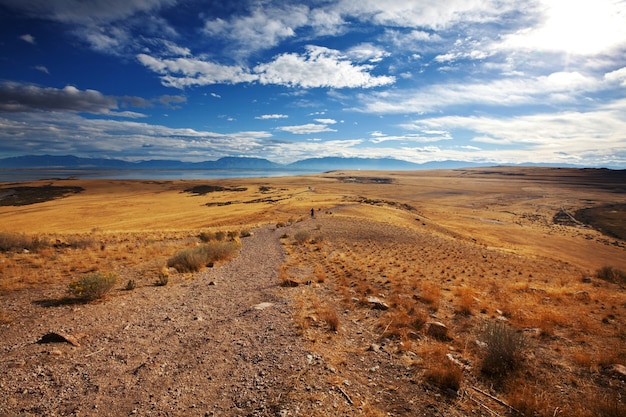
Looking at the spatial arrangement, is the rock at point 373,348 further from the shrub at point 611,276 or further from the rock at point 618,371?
the shrub at point 611,276

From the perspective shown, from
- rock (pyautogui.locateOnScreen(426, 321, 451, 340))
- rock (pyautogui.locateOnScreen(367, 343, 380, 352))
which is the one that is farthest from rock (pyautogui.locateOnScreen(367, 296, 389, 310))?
rock (pyautogui.locateOnScreen(367, 343, 380, 352))

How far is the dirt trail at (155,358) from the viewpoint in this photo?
510 cm

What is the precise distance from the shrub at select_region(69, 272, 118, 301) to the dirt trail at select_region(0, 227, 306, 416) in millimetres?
630

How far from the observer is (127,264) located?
1590cm


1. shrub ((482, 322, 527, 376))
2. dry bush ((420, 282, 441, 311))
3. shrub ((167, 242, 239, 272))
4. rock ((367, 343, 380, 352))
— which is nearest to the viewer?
shrub ((482, 322, 527, 376))

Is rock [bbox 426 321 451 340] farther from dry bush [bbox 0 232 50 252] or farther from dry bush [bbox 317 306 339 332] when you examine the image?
dry bush [bbox 0 232 50 252]

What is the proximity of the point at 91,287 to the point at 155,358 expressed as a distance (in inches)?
211

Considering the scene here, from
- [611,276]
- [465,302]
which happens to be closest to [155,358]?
[465,302]

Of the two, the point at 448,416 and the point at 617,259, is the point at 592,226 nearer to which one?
the point at 617,259

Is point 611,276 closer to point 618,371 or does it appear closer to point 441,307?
point 441,307

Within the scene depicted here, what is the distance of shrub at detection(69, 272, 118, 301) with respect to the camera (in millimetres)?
10062

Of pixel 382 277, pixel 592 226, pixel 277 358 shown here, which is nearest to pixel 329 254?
pixel 382 277

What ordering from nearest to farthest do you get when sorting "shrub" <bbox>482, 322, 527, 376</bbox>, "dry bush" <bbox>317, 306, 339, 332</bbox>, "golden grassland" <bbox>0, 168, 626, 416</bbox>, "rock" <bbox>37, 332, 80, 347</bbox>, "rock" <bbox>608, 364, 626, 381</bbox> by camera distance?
"golden grassland" <bbox>0, 168, 626, 416</bbox>, "rock" <bbox>608, 364, 626, 381</bbox>, "shrub" <bbox>482, 322, 527, 376</bbox>, "rock" <bbox>37, 332, 80, 347</bbox>, "dry bush" <bbox>317, 306, 339, 332</bbox>

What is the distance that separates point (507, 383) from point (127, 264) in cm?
1695
